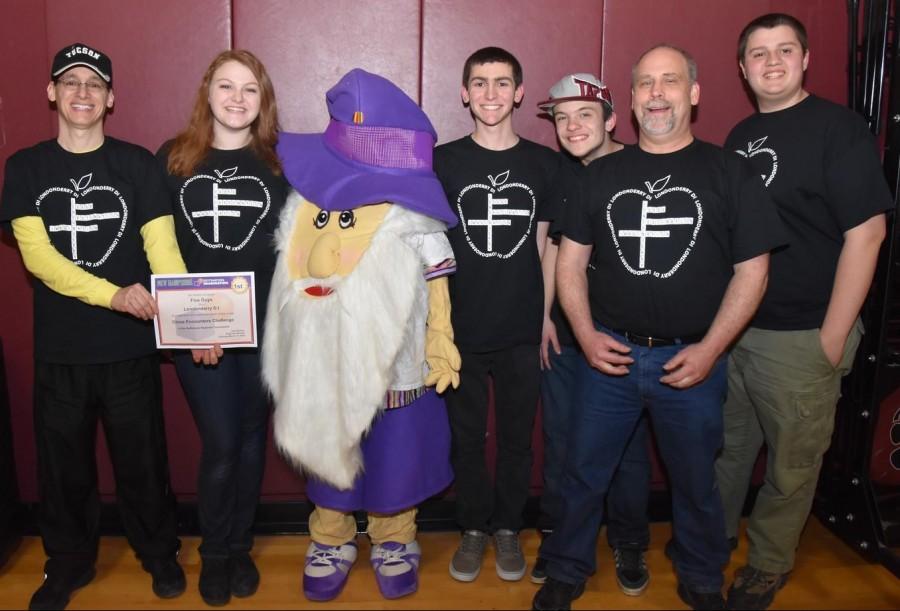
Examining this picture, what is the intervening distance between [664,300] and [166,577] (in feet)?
6.54

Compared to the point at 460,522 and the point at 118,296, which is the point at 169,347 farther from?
the point at 460,522

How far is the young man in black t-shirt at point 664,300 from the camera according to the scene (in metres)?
2.18

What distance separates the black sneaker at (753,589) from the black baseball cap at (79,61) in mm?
2800

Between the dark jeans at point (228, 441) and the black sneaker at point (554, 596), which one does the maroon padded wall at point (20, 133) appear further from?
the black sneaker at point (554, 596)

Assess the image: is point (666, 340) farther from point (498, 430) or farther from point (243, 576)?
point (243, 576)

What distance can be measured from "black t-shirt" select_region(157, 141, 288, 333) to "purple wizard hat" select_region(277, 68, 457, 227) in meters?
0.13

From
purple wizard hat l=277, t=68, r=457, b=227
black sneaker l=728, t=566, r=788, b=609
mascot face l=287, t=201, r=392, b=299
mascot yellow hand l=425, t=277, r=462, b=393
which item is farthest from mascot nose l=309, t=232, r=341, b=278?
black sneaker l=728, t=566, r=788, b=609

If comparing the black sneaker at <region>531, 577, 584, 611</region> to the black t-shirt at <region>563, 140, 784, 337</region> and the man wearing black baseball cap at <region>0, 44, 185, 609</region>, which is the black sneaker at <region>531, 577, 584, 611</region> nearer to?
the black t-shirt at <region>563, 140, 784, 337</region>

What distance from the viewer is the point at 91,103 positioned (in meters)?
2.35

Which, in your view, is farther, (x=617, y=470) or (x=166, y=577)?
(x=617, y=470)

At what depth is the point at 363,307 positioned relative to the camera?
2.26 m

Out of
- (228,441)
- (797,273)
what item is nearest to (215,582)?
(228,441)

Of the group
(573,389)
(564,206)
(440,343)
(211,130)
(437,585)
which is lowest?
(437,585)

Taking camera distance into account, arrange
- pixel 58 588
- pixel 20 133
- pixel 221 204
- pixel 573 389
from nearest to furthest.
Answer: pixel 221 204 < pixel 58 588 < pixel 573 389 < pixel 20 133
